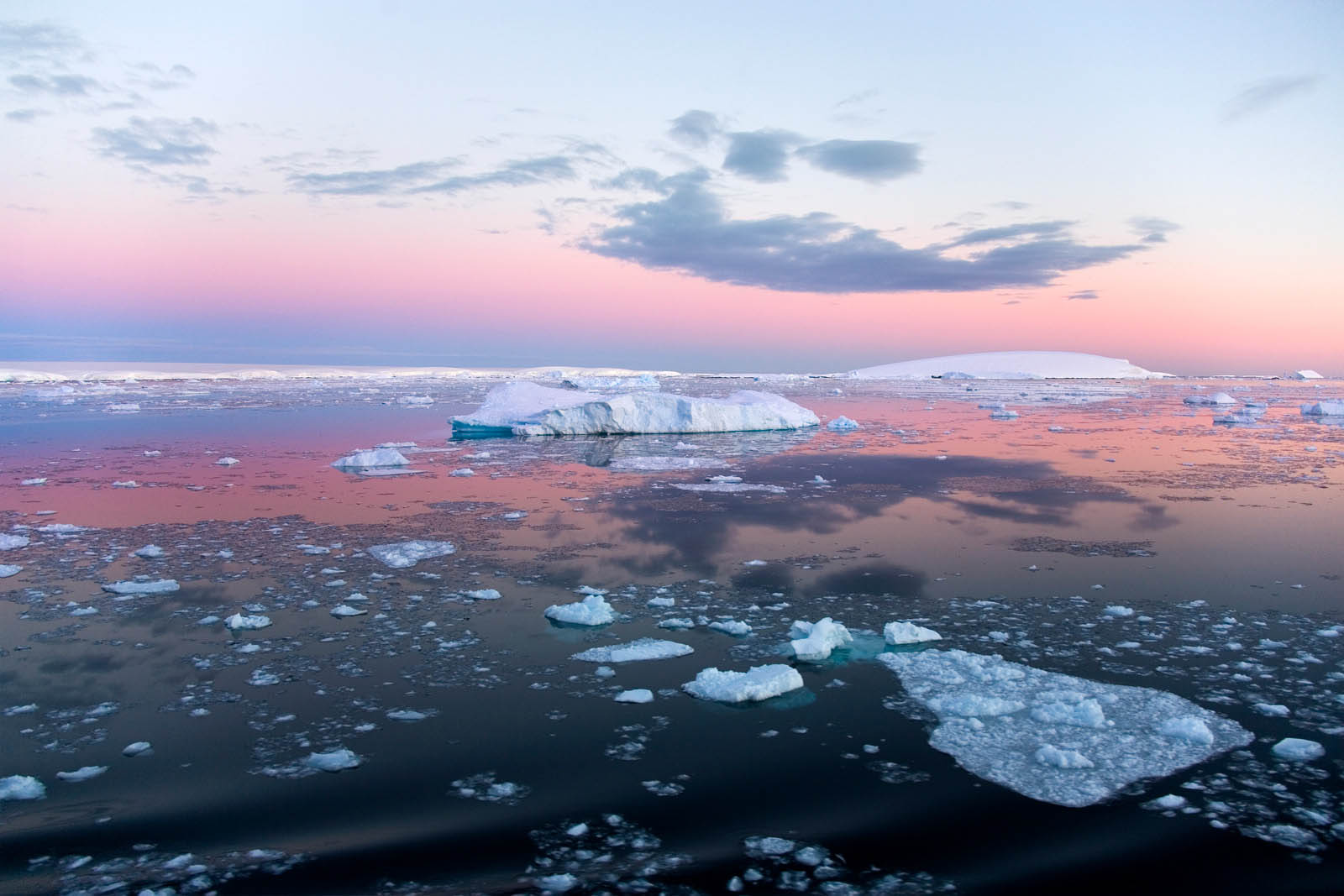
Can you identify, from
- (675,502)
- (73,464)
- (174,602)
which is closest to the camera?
(174,602)

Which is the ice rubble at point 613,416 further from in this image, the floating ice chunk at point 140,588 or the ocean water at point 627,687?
the floating ice chunk at point 140,588

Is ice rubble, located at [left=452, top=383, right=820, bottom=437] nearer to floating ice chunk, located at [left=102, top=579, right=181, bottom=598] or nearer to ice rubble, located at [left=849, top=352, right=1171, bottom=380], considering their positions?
floating ice chunk, located at [left=102, top=579, right=181, bottom=598]

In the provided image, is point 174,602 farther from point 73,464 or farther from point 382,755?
point 73,464

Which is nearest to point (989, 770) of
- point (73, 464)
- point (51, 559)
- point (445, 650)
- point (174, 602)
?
point (445, 650)

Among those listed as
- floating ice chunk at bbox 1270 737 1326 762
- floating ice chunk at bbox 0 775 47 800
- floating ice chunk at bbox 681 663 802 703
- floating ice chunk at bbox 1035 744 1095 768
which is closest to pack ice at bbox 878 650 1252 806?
floating ice chunk at bbox 1035 744 1095 768

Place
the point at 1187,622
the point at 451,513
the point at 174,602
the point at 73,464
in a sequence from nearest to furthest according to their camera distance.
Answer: the point at 1187,622
the point at 174,602
the point at 451,513
the point at 73,464

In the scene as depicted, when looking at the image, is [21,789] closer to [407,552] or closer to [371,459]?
[407,552]

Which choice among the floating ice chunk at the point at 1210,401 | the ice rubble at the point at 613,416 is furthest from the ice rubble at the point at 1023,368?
the ice rubble at the point at 613,416
